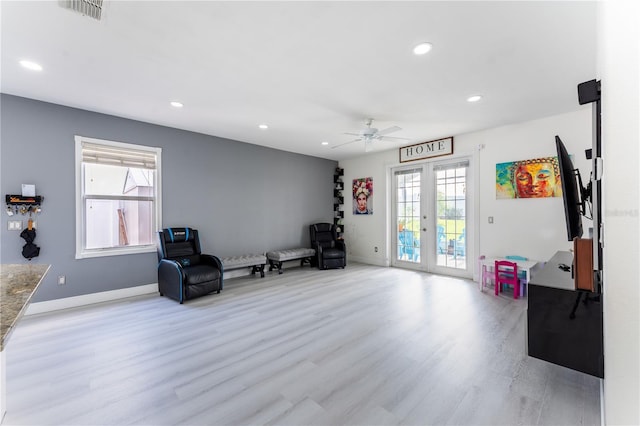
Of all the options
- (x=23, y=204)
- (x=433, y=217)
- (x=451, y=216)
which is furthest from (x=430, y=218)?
(x=23, y=204)

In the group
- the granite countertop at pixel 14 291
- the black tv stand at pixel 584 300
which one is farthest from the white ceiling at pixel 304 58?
the black tv stand at pixel 584 300

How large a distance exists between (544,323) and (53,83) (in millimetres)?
5193

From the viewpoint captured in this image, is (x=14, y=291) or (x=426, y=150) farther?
(x=426, y=150)

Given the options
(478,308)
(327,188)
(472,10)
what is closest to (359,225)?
(327,188)

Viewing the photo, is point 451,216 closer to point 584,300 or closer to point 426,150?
point 426,150

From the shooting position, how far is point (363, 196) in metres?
6.83

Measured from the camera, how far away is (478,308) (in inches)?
138

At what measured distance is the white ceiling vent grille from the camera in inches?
72.4

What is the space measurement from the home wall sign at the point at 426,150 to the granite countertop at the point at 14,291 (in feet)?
18.7

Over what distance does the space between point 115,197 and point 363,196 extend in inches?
198

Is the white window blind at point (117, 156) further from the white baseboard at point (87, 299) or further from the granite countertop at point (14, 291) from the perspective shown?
the granite countertop at point (14, 291)

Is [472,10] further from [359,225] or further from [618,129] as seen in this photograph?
[359,225]

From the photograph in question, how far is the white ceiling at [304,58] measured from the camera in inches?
77.9

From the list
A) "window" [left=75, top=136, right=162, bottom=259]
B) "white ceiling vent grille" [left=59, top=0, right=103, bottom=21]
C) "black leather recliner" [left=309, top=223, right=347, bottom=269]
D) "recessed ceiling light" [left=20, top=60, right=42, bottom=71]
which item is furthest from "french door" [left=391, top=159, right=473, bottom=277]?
"recessed ceiling light" [left=20, top=60, right=42, bottom=71]
